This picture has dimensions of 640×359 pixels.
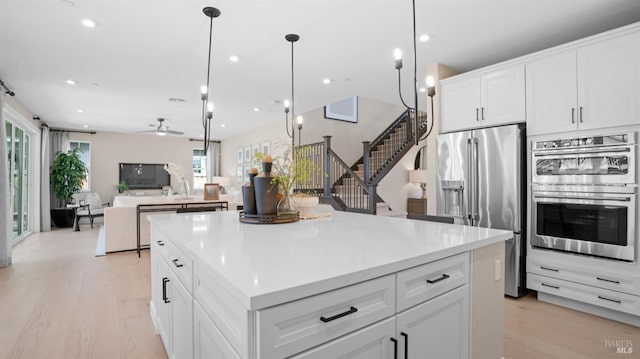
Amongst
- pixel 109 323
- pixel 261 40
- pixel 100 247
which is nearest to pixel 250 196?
pixel 109 323

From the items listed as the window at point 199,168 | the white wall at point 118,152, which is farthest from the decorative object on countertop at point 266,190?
the window at point 199,168

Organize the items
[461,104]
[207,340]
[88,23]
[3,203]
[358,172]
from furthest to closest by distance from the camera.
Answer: [358,172] < [3,203] < [461,104] < [88,23] < [207,340]

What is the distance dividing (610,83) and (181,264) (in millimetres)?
3593

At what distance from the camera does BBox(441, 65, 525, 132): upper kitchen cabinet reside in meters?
3.27

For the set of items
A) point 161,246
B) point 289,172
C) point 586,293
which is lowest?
point 586,293

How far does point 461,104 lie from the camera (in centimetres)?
375

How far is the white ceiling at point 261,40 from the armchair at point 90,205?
3401 millimetres

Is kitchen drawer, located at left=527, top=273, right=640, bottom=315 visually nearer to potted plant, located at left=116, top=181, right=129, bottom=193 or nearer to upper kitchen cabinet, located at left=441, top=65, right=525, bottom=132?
upper kitchen cabinet, located at left=441, top=65, right=525, bottom=132

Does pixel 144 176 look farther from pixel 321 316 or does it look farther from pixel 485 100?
pixel 321 316

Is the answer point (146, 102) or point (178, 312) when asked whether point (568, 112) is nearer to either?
point (178, 312)

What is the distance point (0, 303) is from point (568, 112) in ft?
18.8

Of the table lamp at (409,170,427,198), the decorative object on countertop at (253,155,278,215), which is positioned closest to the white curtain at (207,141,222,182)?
the table lamp at (409,170,427,198)

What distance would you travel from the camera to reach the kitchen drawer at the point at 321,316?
835mm

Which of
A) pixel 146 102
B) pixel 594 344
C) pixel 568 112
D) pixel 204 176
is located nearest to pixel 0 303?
pixel 146 102
